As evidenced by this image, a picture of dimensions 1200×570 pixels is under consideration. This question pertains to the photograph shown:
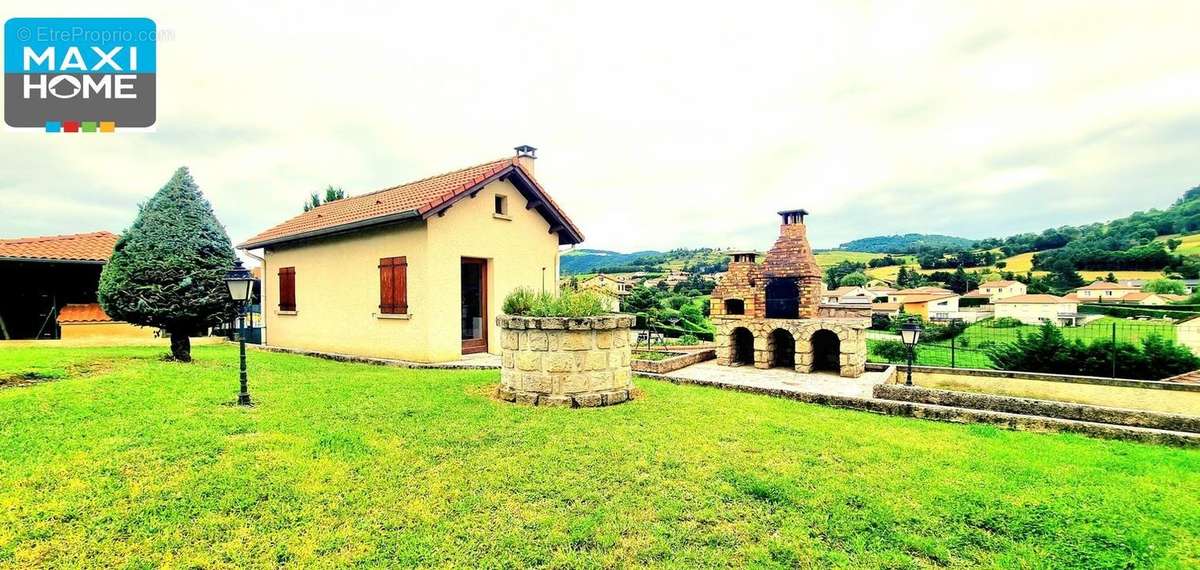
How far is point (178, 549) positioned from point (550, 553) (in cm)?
226

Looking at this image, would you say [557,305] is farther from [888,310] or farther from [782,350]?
[888,310]

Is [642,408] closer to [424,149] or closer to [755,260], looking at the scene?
[755,260]

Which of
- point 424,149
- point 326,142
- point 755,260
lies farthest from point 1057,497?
point 424,149

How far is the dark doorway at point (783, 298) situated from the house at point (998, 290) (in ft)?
117

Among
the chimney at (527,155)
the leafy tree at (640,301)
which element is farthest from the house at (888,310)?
the chimney at (527,155)

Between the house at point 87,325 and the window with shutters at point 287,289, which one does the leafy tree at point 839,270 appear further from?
the house at point 87,325

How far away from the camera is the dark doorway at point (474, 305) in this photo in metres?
12.1

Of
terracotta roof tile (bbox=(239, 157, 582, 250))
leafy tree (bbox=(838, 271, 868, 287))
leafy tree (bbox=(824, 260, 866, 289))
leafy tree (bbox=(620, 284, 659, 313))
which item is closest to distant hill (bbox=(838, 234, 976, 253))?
leafy tree (bbox=(824, 260, 866, 289))

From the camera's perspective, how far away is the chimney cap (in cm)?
1181

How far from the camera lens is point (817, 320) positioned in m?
10.9

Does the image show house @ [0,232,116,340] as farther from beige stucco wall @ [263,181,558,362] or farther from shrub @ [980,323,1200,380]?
shrub @ [980,323,1200,380]

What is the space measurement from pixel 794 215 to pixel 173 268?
13627mm

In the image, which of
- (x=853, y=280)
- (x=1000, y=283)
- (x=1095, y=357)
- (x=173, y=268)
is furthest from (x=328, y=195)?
(x=1000, y=283)

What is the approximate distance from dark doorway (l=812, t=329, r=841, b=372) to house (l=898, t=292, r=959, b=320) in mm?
26319
